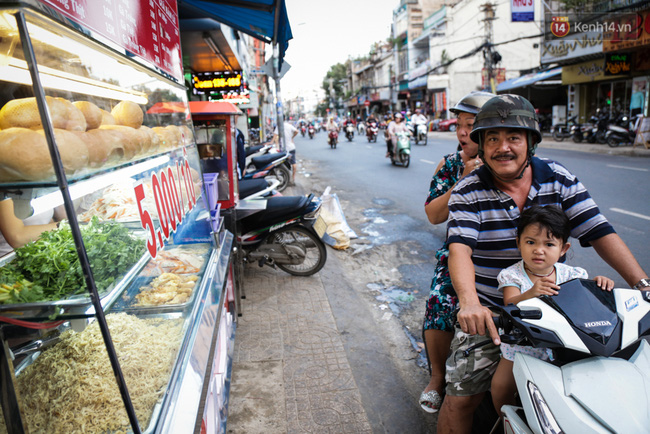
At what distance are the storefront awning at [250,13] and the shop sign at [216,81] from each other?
4.84m

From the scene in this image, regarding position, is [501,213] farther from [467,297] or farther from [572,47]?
[572,47]

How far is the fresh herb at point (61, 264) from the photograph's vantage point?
1272 mm

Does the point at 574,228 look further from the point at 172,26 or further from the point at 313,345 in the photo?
the point at 172,26

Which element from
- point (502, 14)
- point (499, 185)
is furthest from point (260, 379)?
point (502, 14)

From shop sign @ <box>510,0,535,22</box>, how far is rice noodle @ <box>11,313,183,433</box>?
1835 cm

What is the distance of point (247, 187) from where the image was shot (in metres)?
5.40

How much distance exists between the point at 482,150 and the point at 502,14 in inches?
1392

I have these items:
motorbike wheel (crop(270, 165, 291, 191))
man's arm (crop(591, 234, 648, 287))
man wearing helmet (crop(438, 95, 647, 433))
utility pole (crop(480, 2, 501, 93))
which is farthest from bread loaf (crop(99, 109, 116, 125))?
utility pole (crop(480, 2, 501, 93))

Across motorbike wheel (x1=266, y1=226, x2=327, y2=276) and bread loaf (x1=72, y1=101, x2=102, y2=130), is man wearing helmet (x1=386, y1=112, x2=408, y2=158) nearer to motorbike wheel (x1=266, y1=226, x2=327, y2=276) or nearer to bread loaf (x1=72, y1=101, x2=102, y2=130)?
motorbike wheel (x1=266, y1=226, x2=327, y2=276)

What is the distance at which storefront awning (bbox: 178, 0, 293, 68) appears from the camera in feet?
15.0

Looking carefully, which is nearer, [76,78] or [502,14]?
[76,78]

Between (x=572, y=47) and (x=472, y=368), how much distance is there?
65.1 feet

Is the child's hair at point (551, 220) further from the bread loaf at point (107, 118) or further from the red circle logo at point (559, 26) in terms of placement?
the red circle logo at point (559, 26)

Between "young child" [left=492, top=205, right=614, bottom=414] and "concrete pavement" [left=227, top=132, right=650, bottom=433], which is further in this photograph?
"concrete pavement" [left=227, top=132, right=650, bottom=433]
